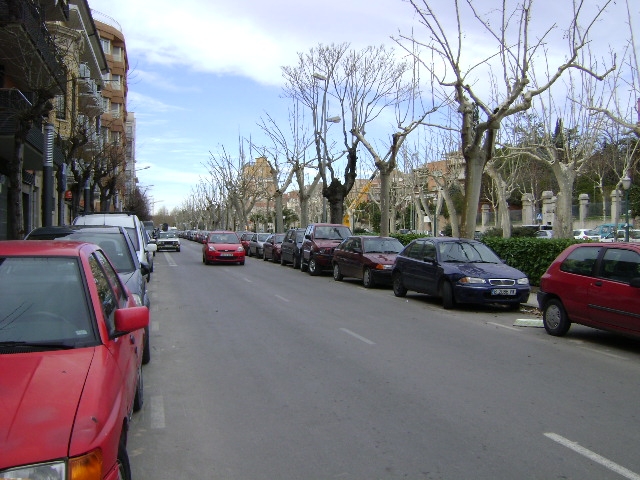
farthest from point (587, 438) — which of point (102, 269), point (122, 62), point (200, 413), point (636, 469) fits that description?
point (122, 62)

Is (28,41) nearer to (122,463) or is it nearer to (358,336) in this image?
(358,336)

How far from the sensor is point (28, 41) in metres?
17.4

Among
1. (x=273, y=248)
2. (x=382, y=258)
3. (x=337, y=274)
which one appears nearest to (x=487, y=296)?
(x=382, y=258)

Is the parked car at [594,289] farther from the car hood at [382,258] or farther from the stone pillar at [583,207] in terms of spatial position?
the stone pillar at [583,207]

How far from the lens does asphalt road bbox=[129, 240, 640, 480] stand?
4.40m

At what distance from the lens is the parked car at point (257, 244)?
37438 millimetres

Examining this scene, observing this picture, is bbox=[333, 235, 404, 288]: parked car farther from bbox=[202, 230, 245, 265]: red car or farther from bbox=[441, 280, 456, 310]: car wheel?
bbox=[202, 230, 245, 265]: red car

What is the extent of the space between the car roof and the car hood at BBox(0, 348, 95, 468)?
0.95 meters

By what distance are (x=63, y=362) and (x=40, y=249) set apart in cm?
123

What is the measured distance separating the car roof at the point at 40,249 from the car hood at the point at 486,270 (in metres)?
9.89

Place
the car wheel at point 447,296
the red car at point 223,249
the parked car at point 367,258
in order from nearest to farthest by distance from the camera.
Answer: the car wheel at point 447,296, the parked car at point 367,258, the red car at point 223,249

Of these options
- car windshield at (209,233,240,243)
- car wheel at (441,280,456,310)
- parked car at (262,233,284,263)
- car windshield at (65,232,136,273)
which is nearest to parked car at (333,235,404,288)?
car wheel at (441,280,456,310)

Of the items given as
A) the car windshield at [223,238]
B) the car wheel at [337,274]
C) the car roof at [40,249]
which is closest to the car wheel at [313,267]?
the car wheel at [337,274]

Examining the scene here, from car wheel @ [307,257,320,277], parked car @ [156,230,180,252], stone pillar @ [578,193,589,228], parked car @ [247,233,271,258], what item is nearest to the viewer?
car wheel @ [307,257,320,277]
